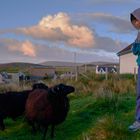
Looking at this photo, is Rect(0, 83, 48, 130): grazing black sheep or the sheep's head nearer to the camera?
the sheep's head

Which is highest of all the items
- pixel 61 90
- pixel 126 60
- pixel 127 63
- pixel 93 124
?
pixel 126 60

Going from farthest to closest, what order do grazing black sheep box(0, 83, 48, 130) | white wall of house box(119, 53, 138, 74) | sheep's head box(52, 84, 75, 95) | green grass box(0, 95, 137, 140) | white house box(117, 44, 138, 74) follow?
white house box(117, 44, 138, 74) → white wall of house box(119, 53, 138, 74) → grazing black sheep box(0, 83, 48, 130) → sheep's head box(52, 84, 75, 95) → green grass box(0, 95, 137, 140)

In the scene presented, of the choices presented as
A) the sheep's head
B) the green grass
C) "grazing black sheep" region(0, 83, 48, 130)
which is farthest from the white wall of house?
the sheep's head

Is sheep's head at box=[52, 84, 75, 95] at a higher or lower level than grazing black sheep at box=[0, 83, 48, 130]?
higher

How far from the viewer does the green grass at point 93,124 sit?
905 cm

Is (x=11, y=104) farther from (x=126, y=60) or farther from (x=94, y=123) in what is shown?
(x=126, y=60)

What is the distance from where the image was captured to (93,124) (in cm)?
1094

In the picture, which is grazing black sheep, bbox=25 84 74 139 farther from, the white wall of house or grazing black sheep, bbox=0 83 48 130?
the white wall of house

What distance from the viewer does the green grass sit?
9055mm

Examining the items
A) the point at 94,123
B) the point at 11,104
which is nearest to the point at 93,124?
the point at 94,123

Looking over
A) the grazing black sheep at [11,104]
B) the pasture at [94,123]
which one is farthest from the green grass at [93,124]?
the grazing black sheep at [11,104]

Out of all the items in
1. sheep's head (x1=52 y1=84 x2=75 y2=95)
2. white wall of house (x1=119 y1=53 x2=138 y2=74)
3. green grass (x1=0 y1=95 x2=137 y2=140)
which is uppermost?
white wall of house (x1=119 y1=53 x2=138 y2=74)

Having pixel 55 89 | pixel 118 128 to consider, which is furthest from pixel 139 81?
pixel 55 89

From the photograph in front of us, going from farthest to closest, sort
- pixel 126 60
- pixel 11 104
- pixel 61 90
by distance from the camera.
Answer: pixel 126 60 → pixel 11 104 → pixel 61 90
